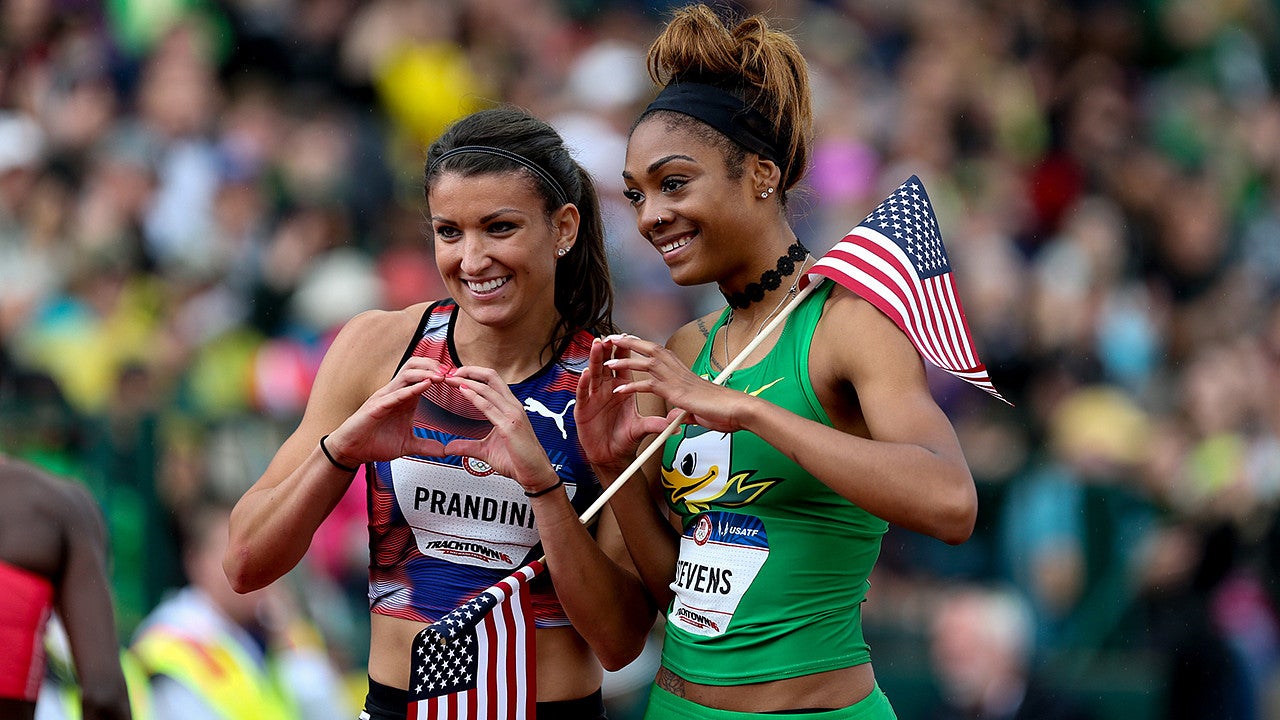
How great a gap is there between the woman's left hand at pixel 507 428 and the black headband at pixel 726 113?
0.77 m

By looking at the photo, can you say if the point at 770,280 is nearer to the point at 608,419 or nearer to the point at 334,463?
the point at 608,419

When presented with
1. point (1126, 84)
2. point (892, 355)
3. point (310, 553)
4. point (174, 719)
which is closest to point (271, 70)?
point (310, 553)

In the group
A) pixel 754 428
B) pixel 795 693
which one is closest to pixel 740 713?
pixel 795 693

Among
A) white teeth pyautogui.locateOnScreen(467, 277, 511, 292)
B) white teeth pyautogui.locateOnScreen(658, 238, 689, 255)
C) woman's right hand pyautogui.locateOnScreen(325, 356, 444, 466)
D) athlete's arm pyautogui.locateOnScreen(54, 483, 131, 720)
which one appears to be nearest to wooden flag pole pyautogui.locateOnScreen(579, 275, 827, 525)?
white teeth pyautogui.locateOnScreen(658, 238, 689, 255)

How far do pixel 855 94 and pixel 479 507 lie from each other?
26.9ft

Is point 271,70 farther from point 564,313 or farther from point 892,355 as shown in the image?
point 892,355

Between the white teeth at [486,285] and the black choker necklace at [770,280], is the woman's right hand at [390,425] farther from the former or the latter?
the black choker necklace at [770,280]

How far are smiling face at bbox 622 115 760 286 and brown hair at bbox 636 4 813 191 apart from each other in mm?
48

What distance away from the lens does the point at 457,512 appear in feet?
11.8

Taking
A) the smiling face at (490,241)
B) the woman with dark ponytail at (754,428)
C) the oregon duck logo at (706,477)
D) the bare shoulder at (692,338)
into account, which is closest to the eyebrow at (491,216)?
the smiling face at (490,241)

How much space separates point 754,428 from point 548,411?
2.15ft

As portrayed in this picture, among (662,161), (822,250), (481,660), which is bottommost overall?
(481,660)

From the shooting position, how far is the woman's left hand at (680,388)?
3.19 meters

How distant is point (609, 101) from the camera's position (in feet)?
32.7
